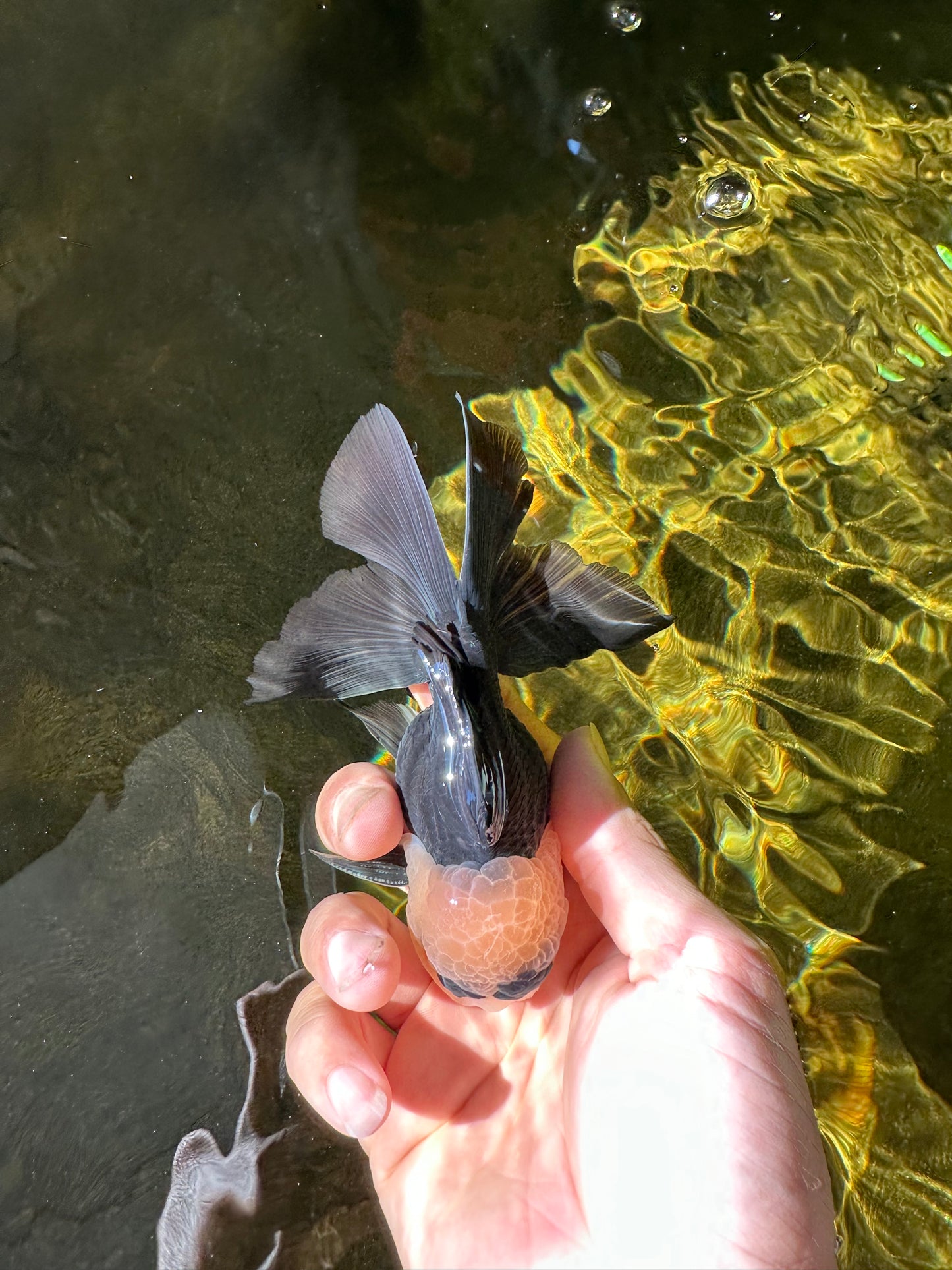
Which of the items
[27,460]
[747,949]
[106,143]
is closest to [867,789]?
[747,949]

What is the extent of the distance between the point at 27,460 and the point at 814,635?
2.57 meters

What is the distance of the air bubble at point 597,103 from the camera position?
2994 millimetres

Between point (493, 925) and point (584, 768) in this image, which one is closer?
point (493, 925)

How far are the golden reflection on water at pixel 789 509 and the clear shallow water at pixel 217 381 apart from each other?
3.7 inches

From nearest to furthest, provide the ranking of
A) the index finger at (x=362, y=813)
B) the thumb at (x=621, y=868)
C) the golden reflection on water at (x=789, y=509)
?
the thumb at (x=621, y=868), the index finger at (x=362, y=813), the golden reflection on water at (x=789, y=509)

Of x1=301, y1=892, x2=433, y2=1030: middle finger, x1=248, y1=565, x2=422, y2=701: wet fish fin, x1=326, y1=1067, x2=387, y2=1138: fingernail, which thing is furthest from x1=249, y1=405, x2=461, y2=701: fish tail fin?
x1=326, y1=1067, x2=387, y2=1138: fingernail

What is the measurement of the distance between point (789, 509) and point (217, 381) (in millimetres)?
1901

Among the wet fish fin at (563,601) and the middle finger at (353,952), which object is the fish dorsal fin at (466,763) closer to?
the wet fish fin at (563,601)

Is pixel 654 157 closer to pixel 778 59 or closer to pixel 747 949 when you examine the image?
pixel 778 59

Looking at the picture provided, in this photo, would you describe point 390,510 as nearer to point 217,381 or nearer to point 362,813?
point 362,813

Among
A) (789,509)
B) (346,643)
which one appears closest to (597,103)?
(789,509)

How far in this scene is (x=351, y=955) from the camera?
1.83m

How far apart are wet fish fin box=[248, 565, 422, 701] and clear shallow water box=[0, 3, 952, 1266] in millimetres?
842

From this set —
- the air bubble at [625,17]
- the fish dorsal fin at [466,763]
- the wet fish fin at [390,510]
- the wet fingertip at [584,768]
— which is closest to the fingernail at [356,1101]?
the fish dorsal fin at [466,763]
